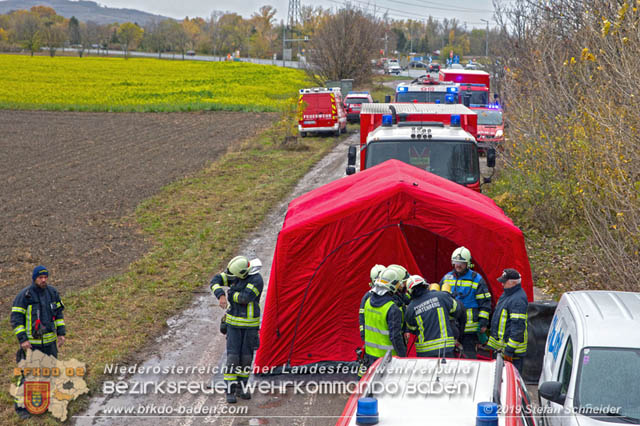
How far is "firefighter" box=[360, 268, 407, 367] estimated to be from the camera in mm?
7406

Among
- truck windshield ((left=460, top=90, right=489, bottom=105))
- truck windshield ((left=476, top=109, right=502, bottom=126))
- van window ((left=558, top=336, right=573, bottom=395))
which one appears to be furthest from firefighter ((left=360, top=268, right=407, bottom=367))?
truck windshield ((left=460, top=90, right=489, bottom=105))

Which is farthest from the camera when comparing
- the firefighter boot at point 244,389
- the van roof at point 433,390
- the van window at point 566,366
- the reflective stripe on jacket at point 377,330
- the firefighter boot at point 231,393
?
the firefighter boot at point 244,389

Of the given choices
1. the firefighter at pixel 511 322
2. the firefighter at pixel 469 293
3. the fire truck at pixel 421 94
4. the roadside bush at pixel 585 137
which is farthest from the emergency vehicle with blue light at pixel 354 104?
the firefighter at pixel 511 322

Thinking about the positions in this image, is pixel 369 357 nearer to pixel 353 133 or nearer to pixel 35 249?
pixel 35 249

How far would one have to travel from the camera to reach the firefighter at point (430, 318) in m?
7.34

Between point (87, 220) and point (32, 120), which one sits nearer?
point (87, 220)

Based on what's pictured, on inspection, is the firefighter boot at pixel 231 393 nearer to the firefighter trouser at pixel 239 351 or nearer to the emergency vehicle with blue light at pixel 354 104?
the firefighter trouser at pixel 239 351

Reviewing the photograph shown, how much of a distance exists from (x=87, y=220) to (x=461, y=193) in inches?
438

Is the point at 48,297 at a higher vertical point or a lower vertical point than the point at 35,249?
higher

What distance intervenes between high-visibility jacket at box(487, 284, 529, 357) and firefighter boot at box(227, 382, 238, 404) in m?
3.12

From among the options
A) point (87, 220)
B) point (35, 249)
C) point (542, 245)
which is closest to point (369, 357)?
point (542, 245)

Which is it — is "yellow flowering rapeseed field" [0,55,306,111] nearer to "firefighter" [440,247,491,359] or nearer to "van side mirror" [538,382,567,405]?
"firefighter" [440,247,491,359]

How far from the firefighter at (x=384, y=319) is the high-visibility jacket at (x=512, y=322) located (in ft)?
3.79

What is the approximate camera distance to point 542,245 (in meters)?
14.9
